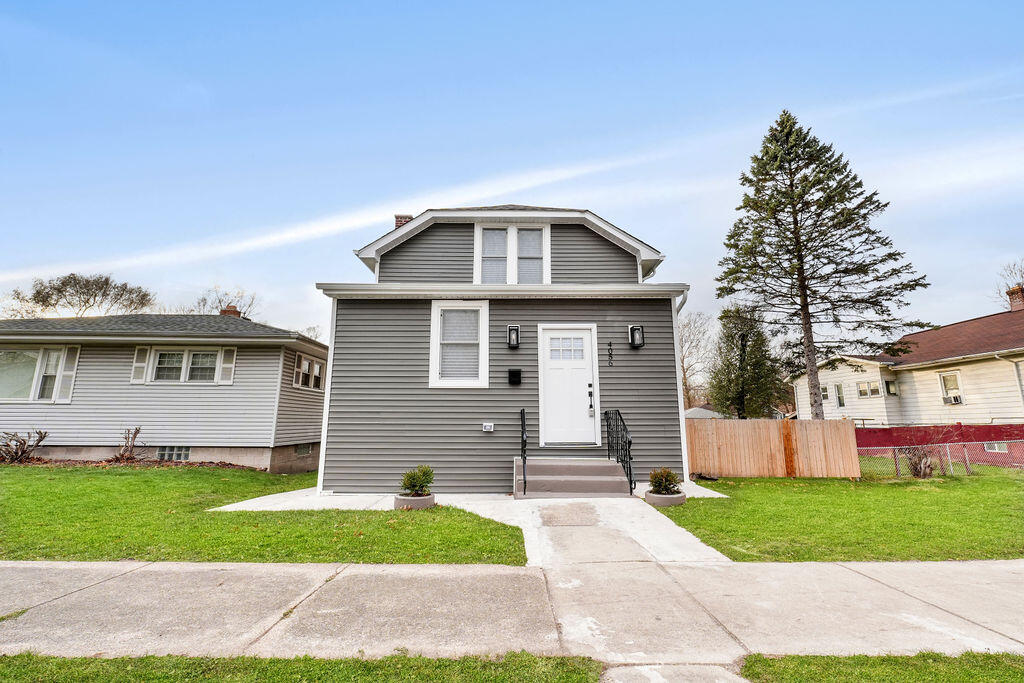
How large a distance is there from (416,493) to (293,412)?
25.7 ft

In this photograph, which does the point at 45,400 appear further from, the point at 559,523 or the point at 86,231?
the point at 559,523

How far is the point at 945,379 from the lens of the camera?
1709 cm

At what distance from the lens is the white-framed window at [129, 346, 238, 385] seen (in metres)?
11.5

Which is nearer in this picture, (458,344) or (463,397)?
(463,397)

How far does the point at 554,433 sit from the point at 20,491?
902 centimetres

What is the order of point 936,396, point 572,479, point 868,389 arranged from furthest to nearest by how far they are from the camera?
point 868,389, point 936,396, point 572,479

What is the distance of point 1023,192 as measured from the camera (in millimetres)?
14742

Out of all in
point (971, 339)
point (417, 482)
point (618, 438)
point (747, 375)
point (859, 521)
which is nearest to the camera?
point (859, 521)

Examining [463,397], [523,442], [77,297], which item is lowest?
[523,442]

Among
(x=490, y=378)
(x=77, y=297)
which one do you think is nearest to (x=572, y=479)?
(x=490, y=378)

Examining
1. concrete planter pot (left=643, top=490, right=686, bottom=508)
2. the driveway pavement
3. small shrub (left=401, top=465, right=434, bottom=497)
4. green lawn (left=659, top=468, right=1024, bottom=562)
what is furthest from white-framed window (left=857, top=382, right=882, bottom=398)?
small shrub (left=401, top=465, right=434, bottom=497)

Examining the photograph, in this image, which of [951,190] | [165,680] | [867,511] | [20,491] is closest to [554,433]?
[867,511]

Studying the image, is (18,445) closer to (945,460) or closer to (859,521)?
(859,521)

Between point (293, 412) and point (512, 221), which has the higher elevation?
point (512, 221)
